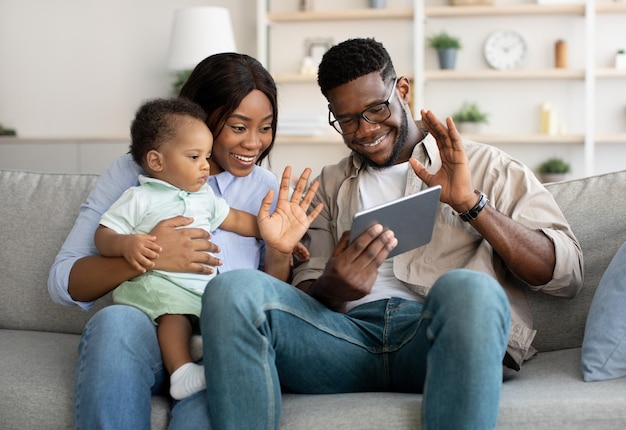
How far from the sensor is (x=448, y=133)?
5.87 ft

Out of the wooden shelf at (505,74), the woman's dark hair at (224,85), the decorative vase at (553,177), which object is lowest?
the decorative vase at (553,177)

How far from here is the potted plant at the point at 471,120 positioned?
4938mm

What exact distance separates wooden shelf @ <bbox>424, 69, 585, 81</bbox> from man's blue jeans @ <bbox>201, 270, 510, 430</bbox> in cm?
339

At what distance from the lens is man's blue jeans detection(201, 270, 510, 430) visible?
1.39 meters

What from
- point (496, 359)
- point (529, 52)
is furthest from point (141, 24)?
point (496, 359)

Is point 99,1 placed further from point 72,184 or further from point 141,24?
point 72,184

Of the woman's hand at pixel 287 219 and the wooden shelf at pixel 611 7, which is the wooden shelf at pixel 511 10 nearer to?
the wooden shelf at pixel 611 7

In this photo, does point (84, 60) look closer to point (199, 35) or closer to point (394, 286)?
point (199, 35)

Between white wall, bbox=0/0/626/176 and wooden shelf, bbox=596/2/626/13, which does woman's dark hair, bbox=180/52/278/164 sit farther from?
wooden shelf, bbox=596/2/626/13

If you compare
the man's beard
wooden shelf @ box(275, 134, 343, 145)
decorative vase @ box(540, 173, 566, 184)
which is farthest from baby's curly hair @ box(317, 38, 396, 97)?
decorative vase @ box(540, 173, 566, 184)

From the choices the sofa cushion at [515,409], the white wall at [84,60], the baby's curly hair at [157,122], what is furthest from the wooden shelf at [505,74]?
the sofa cushion at [515,409]

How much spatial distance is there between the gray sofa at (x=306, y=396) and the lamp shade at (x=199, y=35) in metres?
2.28

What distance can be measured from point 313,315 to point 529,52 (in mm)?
3853

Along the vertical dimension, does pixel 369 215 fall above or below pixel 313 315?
above
